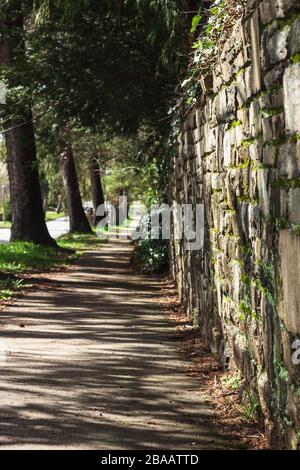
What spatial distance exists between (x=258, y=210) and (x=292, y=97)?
1332 millimetres

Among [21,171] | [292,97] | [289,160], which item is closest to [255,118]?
[289,160]

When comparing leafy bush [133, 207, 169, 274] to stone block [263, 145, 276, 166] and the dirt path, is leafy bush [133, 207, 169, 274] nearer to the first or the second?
the dirt path

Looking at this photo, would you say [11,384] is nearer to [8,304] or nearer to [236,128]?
[236,128]

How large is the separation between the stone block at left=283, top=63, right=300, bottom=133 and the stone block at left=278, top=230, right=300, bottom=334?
0.56 meters

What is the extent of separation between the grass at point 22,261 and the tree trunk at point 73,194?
23.4ft

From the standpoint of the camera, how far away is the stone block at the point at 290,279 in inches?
168

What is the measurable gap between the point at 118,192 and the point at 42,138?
2526 cm

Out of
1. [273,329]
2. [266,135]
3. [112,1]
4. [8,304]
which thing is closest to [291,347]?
[273,329]

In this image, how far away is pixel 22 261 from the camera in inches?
683

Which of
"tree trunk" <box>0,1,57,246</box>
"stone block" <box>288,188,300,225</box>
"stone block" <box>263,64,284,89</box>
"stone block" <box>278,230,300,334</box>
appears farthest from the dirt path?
"tree trunk" <box>0,1,57,246</box>

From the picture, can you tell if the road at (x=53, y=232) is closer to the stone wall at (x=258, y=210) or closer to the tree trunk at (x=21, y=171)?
the tree trunk at (x=21, y=171)

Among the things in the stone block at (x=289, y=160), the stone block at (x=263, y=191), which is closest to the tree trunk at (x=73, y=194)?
the stone block at (x=263, y=191)

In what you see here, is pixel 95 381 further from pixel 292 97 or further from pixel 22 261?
pixel 22 261

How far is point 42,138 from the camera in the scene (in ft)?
56.4
